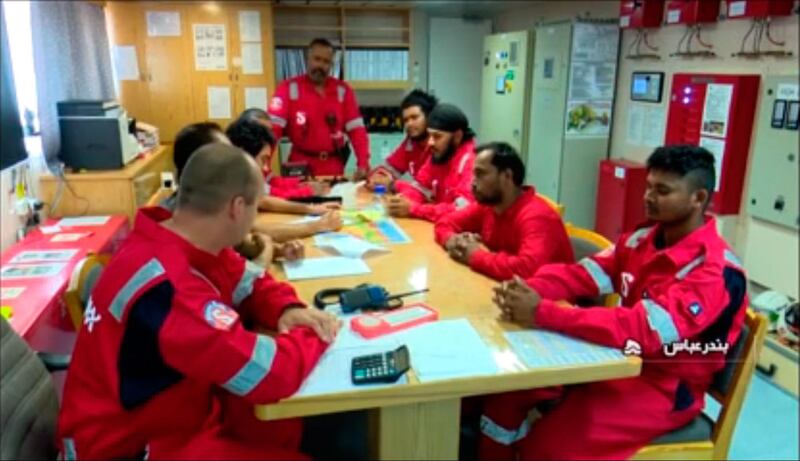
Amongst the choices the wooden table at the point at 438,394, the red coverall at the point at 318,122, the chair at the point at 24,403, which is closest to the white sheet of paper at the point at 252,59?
the red coverall at the point at 318,122

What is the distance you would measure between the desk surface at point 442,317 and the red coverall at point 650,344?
0.11m

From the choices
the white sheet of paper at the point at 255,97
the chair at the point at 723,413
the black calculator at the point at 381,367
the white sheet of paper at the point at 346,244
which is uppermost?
the white sheet of paper at the point at 255,97

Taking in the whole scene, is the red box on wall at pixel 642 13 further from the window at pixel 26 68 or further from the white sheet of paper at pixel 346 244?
the window at pixel 26 68

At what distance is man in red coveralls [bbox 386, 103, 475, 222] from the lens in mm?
2574

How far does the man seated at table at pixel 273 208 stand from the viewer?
192cm

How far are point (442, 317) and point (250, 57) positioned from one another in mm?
4441

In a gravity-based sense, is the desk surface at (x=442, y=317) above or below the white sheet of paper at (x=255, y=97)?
below

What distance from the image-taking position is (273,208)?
2.65m

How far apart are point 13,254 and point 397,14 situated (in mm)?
4585

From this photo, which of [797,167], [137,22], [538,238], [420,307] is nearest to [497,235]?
[538,238]

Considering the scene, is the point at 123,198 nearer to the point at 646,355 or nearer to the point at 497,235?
the point at 497,235

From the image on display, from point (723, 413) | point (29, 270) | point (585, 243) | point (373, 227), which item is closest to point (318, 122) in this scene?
point (373, 227)

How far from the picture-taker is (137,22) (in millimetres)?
5027

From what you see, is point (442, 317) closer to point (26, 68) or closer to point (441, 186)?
point (441, 186)
